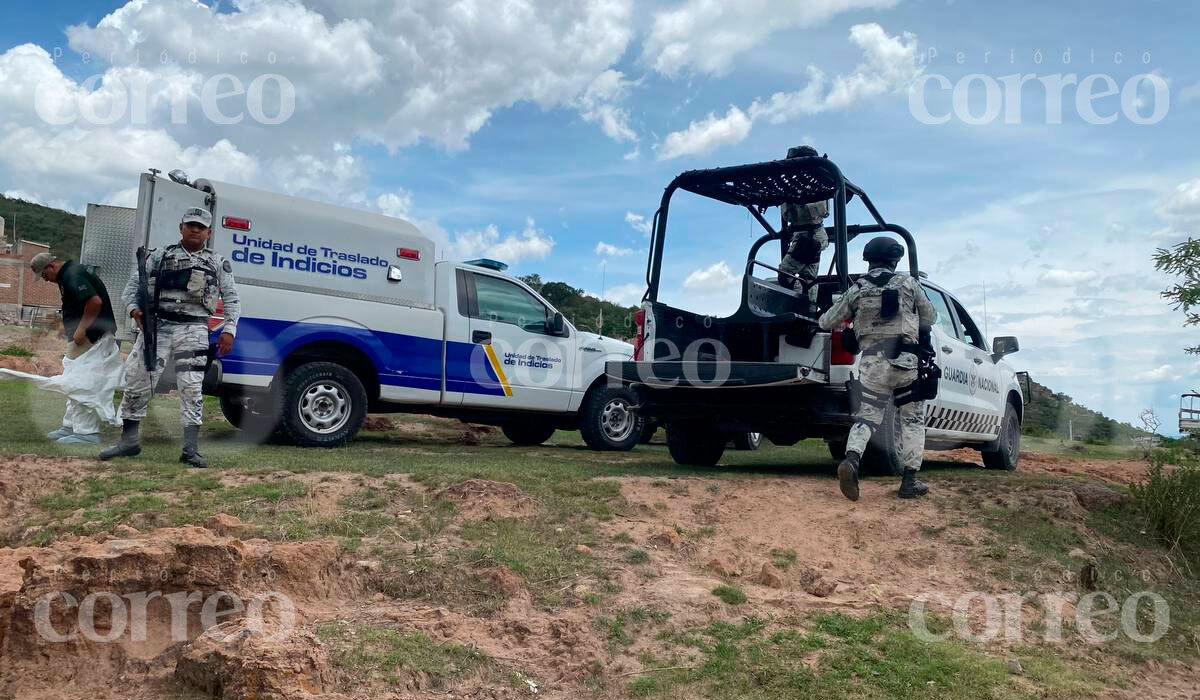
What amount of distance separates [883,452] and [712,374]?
4.58ft

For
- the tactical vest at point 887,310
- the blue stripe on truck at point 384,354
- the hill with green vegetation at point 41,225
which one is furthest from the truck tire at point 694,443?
the hill with green vegetation at point 41,225

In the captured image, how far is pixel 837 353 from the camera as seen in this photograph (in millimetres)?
6363

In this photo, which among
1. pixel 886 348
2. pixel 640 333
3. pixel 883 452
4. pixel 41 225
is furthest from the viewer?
pixel 41 225

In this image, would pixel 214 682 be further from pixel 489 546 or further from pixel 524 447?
pixel 524 447

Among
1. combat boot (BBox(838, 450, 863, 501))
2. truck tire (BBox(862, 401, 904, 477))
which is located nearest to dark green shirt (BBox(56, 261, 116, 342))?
combat boot (BBox(838, 450, 863, 501))

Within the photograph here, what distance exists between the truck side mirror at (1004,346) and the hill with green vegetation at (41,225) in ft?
135

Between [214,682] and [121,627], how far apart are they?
64cm

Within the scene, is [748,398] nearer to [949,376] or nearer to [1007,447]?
[949,376]

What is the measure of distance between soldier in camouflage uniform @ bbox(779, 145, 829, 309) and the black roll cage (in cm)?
7

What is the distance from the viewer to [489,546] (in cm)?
425

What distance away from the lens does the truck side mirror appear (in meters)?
8.53

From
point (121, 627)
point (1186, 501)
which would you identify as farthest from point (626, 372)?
point (121, 627)

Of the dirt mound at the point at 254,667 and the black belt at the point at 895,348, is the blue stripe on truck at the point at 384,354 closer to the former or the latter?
the black belt at the point at 895,348

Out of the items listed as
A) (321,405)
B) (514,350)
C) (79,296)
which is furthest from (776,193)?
(79,296)
